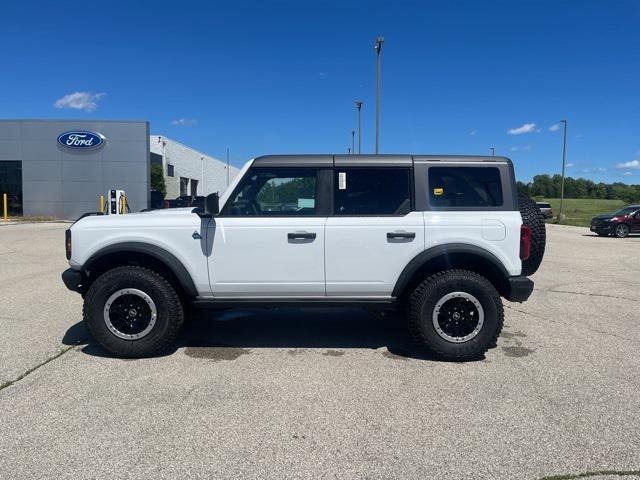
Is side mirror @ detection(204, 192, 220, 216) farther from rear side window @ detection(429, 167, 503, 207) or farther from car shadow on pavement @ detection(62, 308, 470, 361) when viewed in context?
rear side window @ detection(429, 167, 503, 207)

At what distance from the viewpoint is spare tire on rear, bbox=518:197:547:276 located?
4871mm

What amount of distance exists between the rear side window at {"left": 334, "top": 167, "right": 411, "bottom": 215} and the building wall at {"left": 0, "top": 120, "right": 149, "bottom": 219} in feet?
87.8

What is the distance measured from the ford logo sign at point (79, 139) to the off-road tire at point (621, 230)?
2764cm

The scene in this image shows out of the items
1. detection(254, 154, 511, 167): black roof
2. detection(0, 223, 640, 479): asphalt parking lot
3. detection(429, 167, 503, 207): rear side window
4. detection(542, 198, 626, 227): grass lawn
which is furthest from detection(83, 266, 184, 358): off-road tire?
detection(542, 198, 626, 227): grass lawn

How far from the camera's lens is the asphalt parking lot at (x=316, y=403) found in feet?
9.45

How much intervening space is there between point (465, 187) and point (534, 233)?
2.91 ft

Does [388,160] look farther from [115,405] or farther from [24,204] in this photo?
[24,204]

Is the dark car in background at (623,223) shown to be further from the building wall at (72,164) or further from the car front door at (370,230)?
the building wall at (72,164)

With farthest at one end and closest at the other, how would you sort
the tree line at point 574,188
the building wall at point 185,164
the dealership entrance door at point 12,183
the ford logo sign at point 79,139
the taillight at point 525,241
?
the tree line at point 574,188 → the building wall at point 185,164 → the dealership entrance door at point 12,183 → the ford logo sign at point 79,139 → the taillight at point 525,241

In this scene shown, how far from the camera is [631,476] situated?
2727mm

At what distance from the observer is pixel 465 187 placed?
4.69m

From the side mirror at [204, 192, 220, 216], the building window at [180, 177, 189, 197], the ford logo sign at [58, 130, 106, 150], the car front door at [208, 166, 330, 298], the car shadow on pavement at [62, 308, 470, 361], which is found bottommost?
the car shadow on pavement at [62, 308, 470, 361]

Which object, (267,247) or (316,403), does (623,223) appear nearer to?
(267,247)

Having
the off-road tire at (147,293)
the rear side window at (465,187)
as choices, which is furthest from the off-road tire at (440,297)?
the off-road tire at (147,293)
